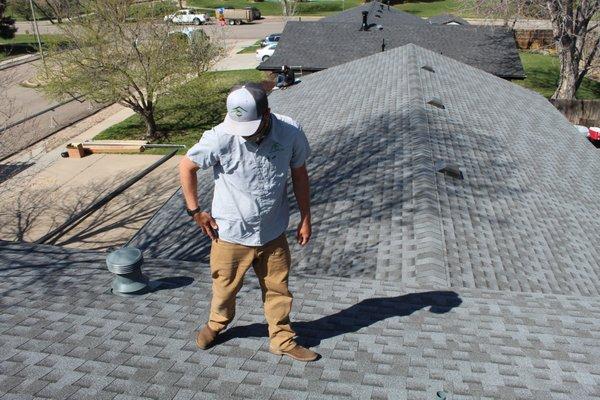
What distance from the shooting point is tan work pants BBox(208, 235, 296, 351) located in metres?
3.52

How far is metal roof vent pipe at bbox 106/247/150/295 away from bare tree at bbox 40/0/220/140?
1686 cm

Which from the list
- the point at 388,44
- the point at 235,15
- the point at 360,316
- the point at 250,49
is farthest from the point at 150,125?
the point at 235,15

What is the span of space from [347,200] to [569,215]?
11.2 feet

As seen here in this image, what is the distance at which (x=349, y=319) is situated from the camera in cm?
414

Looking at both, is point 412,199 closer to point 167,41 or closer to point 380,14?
point 167,41

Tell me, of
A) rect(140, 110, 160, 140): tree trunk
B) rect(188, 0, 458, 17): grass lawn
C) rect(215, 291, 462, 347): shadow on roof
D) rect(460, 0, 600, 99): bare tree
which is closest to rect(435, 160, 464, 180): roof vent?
rect(215, 291, 462, 347): shadow on roof

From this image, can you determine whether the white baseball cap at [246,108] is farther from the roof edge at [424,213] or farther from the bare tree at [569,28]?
the bare tree at [569,28]

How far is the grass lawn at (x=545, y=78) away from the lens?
2798 cm

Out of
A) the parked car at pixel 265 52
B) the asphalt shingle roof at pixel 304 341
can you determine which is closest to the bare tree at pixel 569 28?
the parked car at pixel 265 52

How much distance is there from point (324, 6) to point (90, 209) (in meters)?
42.4

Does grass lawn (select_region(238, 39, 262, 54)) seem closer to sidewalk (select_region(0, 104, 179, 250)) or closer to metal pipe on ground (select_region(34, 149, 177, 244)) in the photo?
sidewalk (select_region(0, 104, 179, 250))

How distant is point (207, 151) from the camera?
10.4ft

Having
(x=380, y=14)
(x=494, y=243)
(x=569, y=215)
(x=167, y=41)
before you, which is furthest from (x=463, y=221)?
(x=380, y=14)

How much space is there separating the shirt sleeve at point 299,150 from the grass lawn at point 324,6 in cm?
4806
